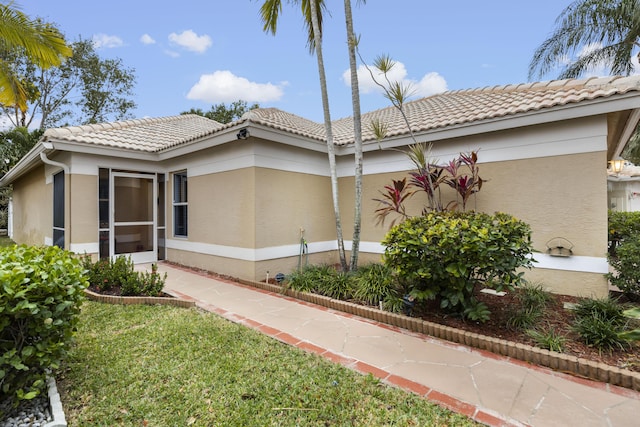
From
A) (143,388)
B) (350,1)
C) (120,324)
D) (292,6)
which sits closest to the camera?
(143,388)

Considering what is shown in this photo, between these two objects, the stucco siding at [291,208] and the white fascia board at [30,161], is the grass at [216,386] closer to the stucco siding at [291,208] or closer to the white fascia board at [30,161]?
the stucco siding at [291,208]

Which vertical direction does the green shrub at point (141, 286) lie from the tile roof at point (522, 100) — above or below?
below

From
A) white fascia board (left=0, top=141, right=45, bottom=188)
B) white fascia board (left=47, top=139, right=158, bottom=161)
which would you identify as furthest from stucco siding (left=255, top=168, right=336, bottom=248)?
white fascia board (left=0, top=141, right=45, bottom=188)

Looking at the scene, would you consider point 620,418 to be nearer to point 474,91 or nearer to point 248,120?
point 248,120

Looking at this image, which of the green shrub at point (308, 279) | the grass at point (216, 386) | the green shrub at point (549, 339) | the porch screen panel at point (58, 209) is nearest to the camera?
the grass at point (216, 386)

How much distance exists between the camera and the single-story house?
5.76 meters

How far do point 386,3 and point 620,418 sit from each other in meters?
9.55

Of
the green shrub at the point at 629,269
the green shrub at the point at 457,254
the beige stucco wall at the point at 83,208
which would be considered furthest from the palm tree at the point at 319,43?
the beige stucco wall at the point at 83,208

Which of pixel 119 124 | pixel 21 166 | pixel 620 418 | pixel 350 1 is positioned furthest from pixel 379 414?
pixel 21 166

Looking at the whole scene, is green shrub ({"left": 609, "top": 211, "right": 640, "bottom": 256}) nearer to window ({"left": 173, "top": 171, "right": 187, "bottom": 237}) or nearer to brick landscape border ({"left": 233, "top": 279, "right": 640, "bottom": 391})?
brick landscape border ({"left": 233, "top": 279, "right": 640, "bottom": 391})

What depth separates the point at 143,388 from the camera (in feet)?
10.5

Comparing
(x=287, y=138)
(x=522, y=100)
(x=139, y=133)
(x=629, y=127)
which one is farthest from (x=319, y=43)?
(x=139, y=133)

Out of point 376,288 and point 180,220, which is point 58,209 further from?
point 376,288

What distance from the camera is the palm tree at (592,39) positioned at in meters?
12.1
